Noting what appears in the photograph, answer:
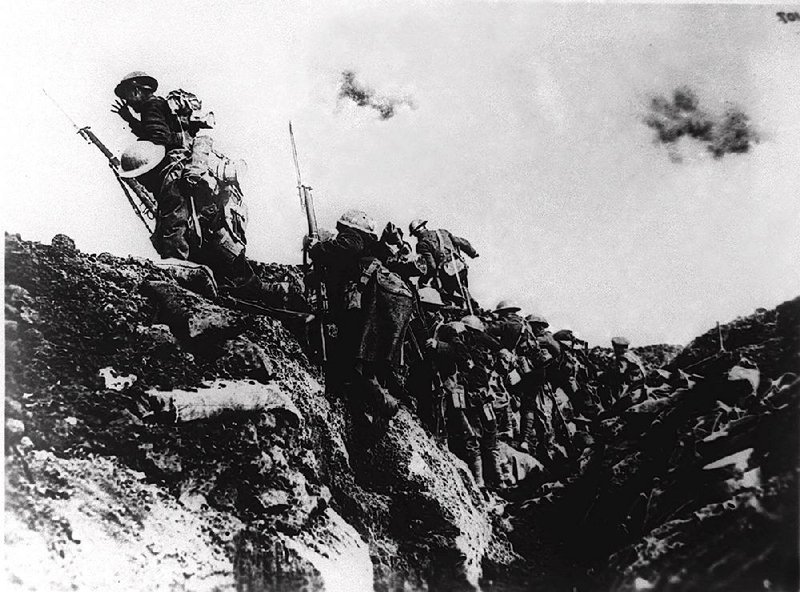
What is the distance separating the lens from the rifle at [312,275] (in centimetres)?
527

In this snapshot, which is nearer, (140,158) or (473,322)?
(140,158)

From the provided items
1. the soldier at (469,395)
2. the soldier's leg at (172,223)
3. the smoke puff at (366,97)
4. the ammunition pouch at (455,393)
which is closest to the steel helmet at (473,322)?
the soldier at (469,395)

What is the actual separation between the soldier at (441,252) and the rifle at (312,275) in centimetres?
71

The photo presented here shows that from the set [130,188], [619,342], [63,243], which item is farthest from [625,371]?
[63,243]

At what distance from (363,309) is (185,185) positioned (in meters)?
1.54

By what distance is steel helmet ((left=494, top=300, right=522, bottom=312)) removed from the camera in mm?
5414

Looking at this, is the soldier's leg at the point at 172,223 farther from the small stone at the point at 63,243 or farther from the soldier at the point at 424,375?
the soldier at the point at 424,375

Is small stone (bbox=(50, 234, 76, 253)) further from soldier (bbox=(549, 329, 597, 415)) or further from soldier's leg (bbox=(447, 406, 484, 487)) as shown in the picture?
soldier (bbox=(549, 329, 597, 415))

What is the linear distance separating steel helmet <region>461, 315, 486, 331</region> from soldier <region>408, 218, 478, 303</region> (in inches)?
10.2

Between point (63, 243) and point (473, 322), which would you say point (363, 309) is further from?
point (63, 243)

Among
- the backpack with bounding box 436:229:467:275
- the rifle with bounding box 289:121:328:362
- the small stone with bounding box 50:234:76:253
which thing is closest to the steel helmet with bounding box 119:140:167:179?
the small stone with bounding box 50:234:76:253

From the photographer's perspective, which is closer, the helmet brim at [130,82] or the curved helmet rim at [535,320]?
the helmet brim at [130,82]

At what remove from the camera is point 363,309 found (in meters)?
5.21

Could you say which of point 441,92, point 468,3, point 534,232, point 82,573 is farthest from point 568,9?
point 82,573
